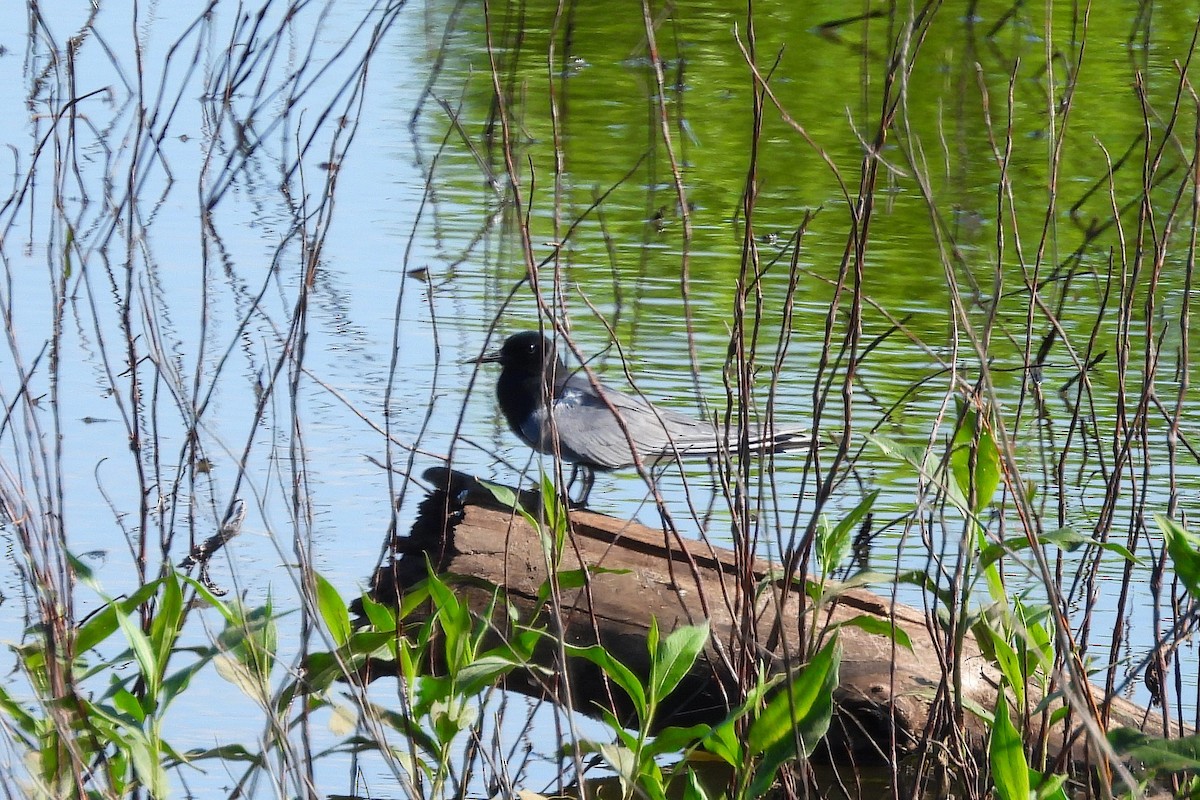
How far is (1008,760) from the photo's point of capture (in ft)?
7.52

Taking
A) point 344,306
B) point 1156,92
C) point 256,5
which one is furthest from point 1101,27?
point 344,306

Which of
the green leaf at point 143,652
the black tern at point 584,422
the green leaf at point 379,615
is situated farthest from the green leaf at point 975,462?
the black tern at point 584,422

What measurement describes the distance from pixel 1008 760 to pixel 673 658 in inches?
21.7

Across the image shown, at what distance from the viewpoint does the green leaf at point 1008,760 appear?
89.7 inches

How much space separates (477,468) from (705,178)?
4105mm

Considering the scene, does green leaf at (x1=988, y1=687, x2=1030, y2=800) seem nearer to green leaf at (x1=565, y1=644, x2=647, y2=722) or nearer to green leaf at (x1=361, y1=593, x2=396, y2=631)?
green leaf at (x1=565, y1=644, x2=647, y2=722)

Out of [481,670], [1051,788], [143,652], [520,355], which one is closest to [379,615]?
[481,670]

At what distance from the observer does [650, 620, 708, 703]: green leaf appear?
253 centimetres

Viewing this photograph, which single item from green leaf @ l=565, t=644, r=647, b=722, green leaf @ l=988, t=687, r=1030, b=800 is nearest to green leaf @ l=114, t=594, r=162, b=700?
green leaf @ l=565, t=644, r=647, b=722

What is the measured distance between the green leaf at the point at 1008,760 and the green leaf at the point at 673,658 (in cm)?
49

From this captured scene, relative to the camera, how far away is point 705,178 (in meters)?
8.81

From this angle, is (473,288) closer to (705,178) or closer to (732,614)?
(705,178)

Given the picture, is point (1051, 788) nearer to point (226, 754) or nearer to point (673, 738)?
point (673, 738)

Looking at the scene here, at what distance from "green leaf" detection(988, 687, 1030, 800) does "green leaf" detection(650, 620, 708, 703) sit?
0.49 meters
